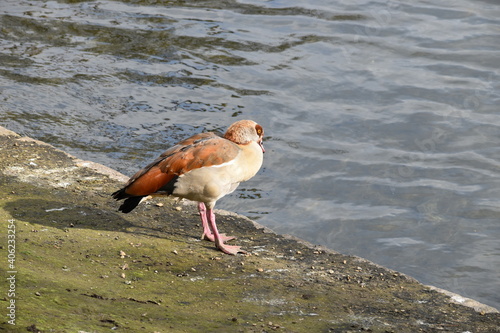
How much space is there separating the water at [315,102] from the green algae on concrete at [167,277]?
209 cm

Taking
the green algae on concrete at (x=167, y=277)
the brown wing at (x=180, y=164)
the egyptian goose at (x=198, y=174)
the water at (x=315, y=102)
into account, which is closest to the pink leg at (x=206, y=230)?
the green algae on concrete at (x=167, y=277)

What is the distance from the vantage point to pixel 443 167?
32.3 ft

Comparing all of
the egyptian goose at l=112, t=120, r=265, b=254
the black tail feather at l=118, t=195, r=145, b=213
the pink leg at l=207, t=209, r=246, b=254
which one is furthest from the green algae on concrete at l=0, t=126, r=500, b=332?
the egyptian goose at l=112, t=120, r=265, b=254

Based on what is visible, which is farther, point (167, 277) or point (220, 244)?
point (220, 244)

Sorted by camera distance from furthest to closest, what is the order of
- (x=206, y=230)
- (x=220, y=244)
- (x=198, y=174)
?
(x=206, y=230) → (x=220, y=244) → (x=198, y=174)

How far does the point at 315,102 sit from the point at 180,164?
20.2 feet

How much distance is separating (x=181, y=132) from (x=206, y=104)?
1.13 m

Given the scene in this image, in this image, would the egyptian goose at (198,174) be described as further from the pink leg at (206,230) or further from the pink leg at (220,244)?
the pink leg at (206,230)

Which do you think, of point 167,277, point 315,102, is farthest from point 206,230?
point 315,102

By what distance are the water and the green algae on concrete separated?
209 centimetres

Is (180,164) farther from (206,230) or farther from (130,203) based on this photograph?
(206,230)

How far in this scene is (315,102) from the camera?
457 inches

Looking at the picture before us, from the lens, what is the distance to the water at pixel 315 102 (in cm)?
860

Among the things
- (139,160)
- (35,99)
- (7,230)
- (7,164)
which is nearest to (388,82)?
(139,160)
